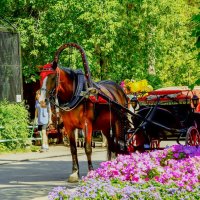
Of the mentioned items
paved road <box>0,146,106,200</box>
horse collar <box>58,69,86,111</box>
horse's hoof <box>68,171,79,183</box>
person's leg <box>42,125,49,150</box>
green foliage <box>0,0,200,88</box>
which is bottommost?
paved road <box>0,146,106,200</box>

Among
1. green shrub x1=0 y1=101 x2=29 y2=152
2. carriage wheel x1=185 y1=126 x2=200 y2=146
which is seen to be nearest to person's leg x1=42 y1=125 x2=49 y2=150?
green shrub x1=0 y1=101 x2=29 y2=152

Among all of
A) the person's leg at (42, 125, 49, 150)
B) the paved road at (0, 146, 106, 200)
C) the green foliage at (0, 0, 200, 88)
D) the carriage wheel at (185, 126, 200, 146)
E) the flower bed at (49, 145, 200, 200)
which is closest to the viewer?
the flower bed at (49, 145, 200, 200)

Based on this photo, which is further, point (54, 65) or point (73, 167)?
point (73, 167)

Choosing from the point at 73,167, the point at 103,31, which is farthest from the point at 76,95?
the point at 103,31

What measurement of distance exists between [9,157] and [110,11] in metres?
10.6

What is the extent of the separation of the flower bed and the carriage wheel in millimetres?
4101

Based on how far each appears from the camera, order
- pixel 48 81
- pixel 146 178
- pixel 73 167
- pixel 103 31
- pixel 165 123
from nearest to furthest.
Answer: pixel 146 178 < pixel 48 81 < pixel 73 167 < pixel 165 123 < pixel 103 31

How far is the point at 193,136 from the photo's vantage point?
16.0 m

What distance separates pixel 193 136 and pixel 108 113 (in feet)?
6.04

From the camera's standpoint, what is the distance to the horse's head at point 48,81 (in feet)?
47.6

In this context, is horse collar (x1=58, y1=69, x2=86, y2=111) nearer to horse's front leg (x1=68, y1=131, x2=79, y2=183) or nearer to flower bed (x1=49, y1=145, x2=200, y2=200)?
horse's front leg (x1=68, y1=131, x2=79, y2=183)

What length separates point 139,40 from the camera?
3378cm

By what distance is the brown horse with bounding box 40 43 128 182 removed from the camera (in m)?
14.6

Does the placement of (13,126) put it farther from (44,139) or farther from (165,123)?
(165,123)
